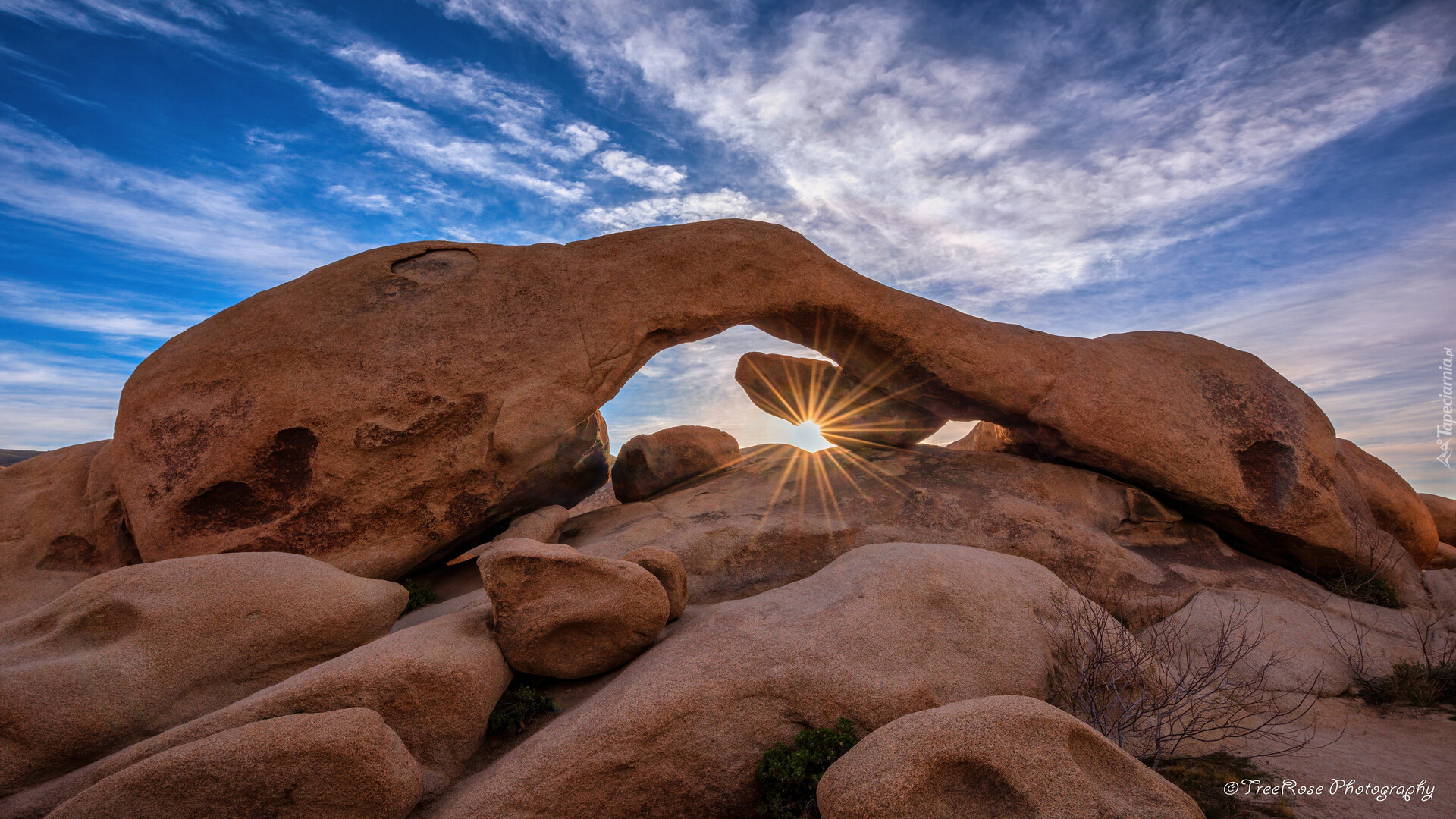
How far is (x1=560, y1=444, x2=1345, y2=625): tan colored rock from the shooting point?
11234 millimetres

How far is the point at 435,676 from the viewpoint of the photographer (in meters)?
6.02

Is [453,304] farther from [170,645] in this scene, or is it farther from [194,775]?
[194,775]

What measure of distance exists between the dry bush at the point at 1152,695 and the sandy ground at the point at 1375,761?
10.1 inches

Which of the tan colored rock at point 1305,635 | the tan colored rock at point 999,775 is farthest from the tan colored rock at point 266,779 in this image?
the tan colored rock at point 1305,635

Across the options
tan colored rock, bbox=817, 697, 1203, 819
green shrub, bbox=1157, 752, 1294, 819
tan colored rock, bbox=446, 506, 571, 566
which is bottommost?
green shrub, bbox=1157, 752, 1294, 819

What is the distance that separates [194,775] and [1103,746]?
644cm

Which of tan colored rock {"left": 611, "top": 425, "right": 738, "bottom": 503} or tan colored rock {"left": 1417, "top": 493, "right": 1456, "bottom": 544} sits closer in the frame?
tan colored rock {"left": 611, "top": 425, "right": 738, "bottom": 503}

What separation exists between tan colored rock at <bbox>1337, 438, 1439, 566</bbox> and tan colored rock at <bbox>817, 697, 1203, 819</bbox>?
565 inches

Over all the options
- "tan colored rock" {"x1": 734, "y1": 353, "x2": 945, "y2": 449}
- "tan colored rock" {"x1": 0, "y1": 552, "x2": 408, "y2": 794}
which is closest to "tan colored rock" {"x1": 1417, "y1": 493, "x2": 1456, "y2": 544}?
"tan colored rock" {"x1": 734, "y1": 353, "x2": 945, "y2": 449}

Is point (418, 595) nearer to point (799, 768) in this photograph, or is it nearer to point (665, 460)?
point (665, 460)

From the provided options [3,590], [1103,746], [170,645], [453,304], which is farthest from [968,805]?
[3,590]

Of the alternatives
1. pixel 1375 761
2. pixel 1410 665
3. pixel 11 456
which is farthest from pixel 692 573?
pixel 11 456

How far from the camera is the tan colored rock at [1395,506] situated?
14.3 meters
